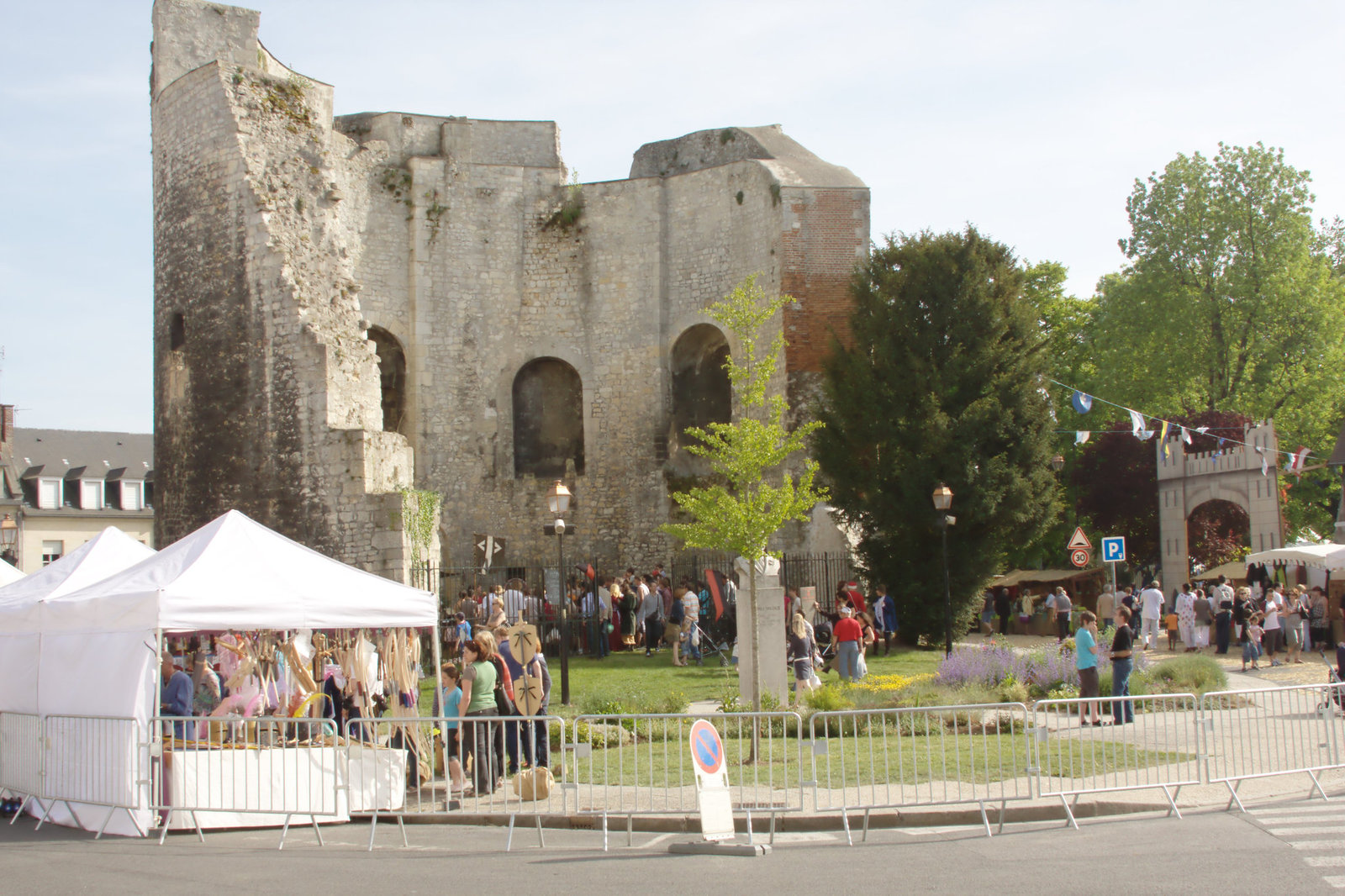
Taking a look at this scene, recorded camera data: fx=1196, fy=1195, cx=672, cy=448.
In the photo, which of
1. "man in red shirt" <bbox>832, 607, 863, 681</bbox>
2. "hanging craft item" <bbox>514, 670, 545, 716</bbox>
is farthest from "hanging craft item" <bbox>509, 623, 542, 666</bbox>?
"man in red shirt" <bbox>832, 607, 863, 681</bbox>

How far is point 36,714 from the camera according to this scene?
9953 mm

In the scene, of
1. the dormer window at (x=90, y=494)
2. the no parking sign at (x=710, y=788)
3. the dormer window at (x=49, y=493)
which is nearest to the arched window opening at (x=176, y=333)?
the no parking sign at (x=710, y=788)

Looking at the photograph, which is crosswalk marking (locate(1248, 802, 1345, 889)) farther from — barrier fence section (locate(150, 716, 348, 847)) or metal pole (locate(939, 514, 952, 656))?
metal pole (locate(939, 514, 952, 656))

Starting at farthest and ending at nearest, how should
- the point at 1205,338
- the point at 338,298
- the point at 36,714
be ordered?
the point at 1205,338
the point at 338,298
the point at 36,714

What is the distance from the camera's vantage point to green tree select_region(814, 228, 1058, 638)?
22.2 m

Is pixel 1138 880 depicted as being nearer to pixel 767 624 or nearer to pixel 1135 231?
pixel 767 624

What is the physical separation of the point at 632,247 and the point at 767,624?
49.8 ft

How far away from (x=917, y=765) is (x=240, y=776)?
5582 millimetres

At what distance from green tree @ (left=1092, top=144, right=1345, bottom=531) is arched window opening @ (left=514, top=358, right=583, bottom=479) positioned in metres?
17.3

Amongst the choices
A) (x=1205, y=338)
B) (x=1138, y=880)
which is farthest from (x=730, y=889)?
(x=1205, y=338)

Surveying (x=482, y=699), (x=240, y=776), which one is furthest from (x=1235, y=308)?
(x=240, y=776)

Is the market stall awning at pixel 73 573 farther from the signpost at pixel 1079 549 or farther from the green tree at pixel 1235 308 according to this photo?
the green tree at pixel 1235 308

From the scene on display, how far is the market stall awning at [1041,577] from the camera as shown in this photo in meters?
33.3

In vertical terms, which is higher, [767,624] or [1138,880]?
[767,624]
